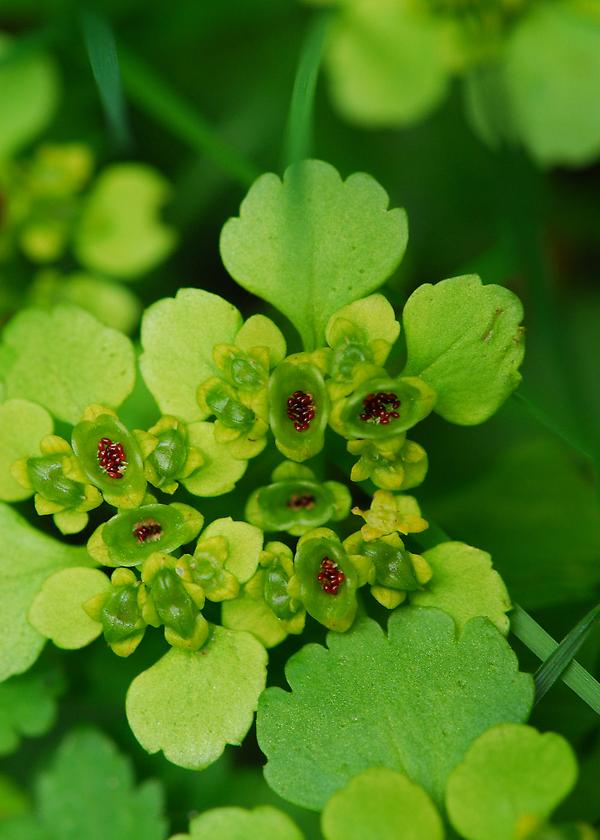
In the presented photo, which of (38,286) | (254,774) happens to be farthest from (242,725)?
(38,286)

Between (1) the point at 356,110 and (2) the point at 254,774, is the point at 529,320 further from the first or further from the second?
(2) the point at 254,774

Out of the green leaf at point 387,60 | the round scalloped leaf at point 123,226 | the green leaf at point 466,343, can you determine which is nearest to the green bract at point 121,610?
the green leaf at point 466,343

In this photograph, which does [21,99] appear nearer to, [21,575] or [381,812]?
[21,575]

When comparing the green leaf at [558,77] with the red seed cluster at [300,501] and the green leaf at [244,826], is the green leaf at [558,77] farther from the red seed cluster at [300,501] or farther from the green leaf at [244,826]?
the green leaf at [244,826]

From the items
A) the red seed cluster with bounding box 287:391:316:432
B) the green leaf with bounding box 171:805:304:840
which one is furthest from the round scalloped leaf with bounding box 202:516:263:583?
the green leaf with bounding box 171:805:304:840

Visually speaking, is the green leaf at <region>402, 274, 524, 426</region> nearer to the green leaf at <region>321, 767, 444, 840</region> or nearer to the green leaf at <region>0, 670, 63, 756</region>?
the green leaf at <region>321, 767, 444, 840</region>

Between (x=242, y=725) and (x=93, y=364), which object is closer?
(x=242, y=725)
